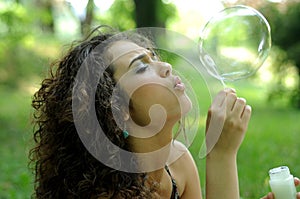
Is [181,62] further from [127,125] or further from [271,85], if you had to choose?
[271,85]

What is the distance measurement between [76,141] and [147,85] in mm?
352

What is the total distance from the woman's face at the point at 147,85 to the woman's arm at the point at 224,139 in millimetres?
114

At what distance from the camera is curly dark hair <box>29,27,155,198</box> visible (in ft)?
6.64

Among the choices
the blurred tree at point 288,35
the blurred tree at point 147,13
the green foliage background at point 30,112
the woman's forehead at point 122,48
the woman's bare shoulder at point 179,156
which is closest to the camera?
the woman's forehead at point 122,48

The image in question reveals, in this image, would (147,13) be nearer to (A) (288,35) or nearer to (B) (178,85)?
(A) (288,35)

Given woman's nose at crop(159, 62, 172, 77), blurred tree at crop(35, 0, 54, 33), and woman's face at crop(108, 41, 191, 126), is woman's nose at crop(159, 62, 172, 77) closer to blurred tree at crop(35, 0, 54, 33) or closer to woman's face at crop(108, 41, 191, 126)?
woman's face at crop(108, 41, 191, 126)

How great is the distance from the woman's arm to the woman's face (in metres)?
0.11

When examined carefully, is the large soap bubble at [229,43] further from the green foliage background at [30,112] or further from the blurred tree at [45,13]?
the blurred tree at [45,13]

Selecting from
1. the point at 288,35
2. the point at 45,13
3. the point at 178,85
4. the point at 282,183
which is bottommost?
the point at 282,183

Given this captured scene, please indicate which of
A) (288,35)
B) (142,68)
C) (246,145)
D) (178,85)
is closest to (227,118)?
(178,85)

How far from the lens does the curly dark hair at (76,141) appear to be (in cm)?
202

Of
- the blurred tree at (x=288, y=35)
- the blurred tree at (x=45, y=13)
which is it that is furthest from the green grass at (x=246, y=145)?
the blurred tree at (x=45, y=13)

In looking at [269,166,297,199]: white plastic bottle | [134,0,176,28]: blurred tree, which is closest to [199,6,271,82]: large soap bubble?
[269,166,297,199]: white plastic bottle

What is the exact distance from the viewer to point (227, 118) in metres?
1.99
